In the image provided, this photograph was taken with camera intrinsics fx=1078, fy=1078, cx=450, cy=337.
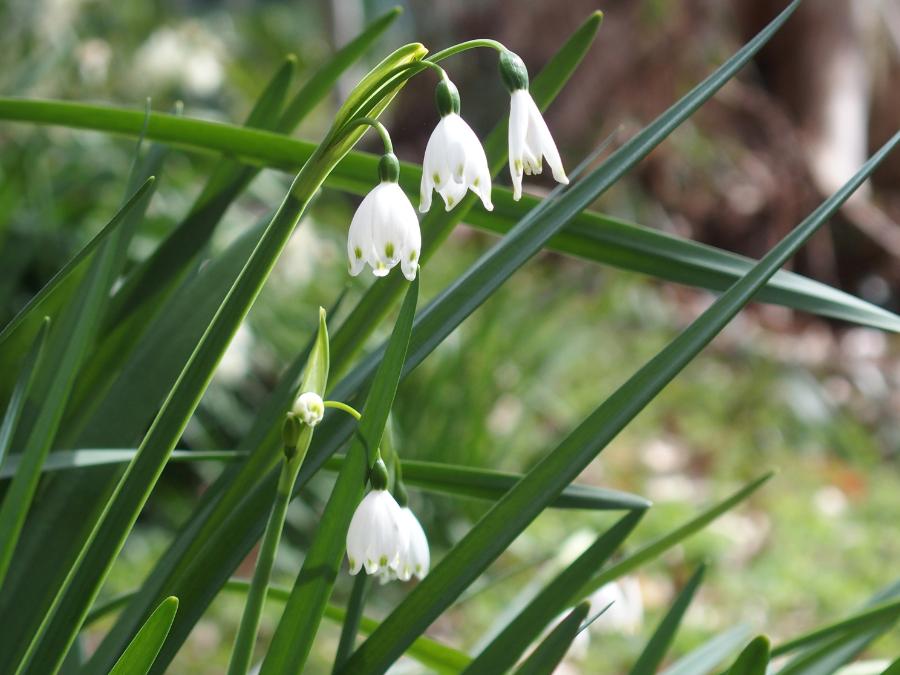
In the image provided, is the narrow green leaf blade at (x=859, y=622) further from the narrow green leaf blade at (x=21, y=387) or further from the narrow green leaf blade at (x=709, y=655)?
the narrow green leaf blade at (x=21, y=387)

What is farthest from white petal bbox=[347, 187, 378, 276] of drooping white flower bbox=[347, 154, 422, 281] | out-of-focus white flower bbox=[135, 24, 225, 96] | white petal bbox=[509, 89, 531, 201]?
out-of-focus white flower bbox=[135, 24, 225, 96]

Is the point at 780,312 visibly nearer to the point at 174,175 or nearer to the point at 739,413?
the point at 739,413

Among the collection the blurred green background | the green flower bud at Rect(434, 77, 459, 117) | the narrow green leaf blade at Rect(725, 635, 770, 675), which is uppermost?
the blurred green background

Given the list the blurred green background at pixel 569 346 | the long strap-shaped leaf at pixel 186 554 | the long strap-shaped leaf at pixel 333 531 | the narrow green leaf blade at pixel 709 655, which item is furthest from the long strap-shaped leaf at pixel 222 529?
the blurred green background at pixel 569 346

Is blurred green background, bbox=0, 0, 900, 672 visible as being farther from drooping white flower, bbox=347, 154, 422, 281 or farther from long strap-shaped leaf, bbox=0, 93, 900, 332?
drooping white flower, bbox=347, 154, 422, 281

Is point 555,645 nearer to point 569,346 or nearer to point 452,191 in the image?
point 452,191
